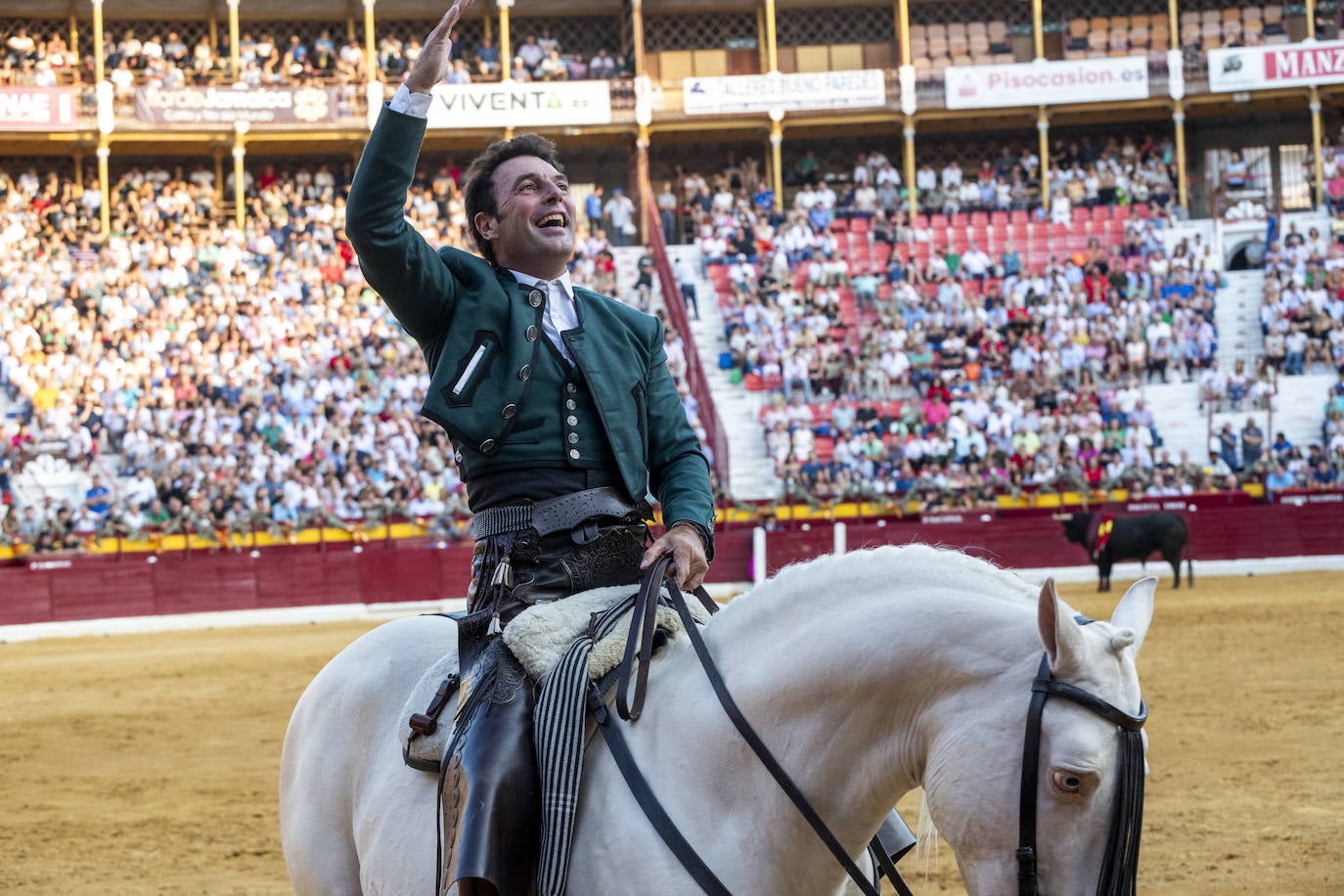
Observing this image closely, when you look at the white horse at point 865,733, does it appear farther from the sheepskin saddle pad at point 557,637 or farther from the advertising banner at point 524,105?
the advertising banner at point 524,105

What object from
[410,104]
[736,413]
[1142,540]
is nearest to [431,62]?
[410,104]

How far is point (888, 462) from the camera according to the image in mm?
19078

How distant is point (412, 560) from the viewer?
57.5ft

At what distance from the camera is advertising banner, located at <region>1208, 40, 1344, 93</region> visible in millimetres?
26672

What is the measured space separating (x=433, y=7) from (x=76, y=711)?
20.6 metres

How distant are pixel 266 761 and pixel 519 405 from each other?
6257 millimetres

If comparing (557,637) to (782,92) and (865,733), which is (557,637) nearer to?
(865,733)

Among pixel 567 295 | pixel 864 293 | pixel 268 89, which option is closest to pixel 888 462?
pixel 864 293

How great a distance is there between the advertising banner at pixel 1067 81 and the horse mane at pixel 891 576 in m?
26.3

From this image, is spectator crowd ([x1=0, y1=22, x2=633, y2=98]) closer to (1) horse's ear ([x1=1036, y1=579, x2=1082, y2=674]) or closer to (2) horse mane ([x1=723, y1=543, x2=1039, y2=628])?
(2) horse mane ([x1=723, y1=543, x2=1039, y2=628])

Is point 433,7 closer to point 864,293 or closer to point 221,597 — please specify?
point 864,293

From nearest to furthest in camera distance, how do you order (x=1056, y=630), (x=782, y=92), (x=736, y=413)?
(x=1056, y=630) → (x=736, y=413) → (x=782, y=92)

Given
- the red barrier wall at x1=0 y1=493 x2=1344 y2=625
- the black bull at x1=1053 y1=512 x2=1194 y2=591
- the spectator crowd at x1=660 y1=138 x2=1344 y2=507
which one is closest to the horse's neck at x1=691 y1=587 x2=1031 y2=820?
the red barrier wall at x1=0 y1=493 x2=1344 y2=625

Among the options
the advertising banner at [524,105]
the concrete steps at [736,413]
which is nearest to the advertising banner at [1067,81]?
the advertising banner at [524,105]
